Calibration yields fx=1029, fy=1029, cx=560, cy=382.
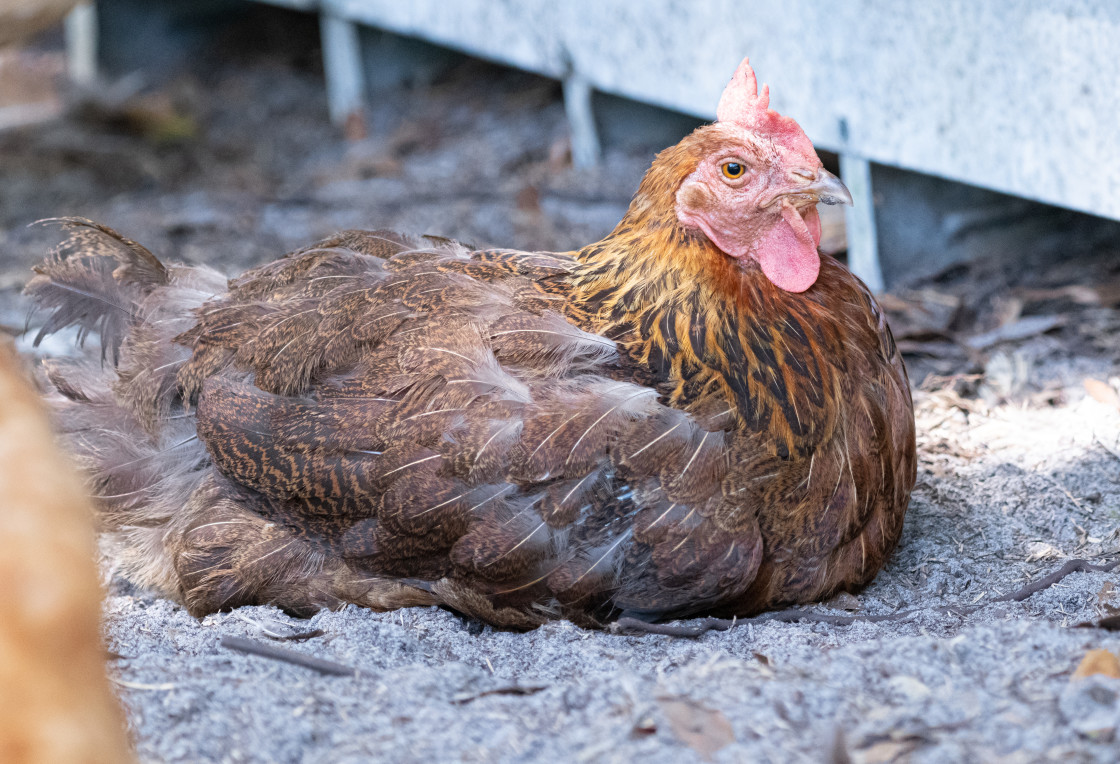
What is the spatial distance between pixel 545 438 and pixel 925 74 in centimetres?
268

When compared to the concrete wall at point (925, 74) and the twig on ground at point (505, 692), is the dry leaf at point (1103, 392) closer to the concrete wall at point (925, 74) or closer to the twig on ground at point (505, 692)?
the concrete wall at point (925, 74)

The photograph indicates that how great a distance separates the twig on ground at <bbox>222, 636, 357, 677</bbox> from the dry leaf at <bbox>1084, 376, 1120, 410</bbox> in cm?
274

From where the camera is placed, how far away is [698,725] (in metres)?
1.82

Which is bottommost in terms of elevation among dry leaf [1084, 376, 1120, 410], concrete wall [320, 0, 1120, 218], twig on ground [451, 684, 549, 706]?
twig on ground [451, 684, 549, 706]

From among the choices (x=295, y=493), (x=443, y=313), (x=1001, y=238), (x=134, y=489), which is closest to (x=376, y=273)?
(x=443, y=313)

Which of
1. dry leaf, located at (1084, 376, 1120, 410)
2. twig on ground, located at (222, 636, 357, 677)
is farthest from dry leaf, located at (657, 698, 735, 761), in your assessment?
dry leaf, located at (1084, 376, 1120, 410)

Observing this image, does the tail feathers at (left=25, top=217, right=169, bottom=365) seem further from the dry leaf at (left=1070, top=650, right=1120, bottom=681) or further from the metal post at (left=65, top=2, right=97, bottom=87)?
the metal post at (left=65, top=2, right=97, bottom=87)

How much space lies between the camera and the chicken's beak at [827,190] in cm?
255

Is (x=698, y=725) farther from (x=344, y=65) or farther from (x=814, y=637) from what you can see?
(x=344, y=65)

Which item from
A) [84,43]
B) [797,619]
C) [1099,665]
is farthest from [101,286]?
[84,43]

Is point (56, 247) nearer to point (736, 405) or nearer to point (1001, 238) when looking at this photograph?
point (736, 405)

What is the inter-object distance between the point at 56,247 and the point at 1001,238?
12.8 feet

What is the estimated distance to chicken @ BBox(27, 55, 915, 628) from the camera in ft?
8.08

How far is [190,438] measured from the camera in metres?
2.96
